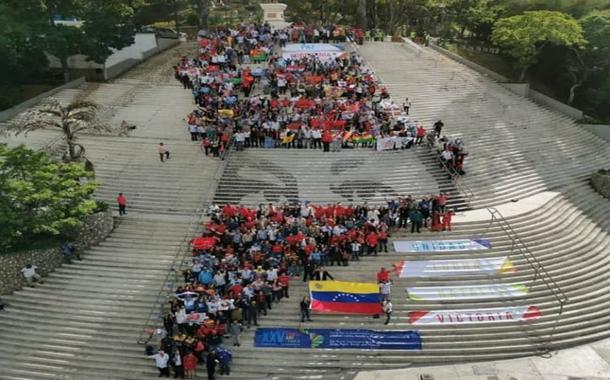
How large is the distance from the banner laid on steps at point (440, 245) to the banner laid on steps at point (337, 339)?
13.8 feet

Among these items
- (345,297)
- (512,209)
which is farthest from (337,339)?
(512,209)

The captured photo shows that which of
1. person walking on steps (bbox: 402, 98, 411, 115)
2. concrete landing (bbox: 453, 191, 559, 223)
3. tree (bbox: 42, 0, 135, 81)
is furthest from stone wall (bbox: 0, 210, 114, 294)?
person walking on steps (bbox: 402, 98, 411, 115)

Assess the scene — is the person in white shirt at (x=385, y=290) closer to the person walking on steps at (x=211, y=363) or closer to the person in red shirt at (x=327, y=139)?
the person walking on steps at (x=211, y=363)

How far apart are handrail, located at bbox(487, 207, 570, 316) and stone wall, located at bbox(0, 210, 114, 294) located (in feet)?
52.9

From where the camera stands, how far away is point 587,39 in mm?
35719

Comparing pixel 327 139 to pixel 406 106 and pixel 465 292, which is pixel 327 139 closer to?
pixel 406 106

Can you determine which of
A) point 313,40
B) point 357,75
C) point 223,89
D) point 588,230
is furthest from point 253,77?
point 588,230

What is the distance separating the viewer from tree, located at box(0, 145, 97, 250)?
1881 cm

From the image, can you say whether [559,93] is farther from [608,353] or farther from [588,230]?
[608,353]

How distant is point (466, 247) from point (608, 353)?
5.98m

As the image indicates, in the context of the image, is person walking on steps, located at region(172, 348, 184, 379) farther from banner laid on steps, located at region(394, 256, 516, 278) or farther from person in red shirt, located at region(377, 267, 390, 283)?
banner laid on steps, located at region(394, 256, 516, 278)

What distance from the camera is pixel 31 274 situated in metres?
19.7

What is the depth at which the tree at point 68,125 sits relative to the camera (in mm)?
A: 22922

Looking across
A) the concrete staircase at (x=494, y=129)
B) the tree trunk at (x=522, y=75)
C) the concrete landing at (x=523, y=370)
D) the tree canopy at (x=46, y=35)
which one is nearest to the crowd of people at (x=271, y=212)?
the concrete staircase at (x=494, y=129)
